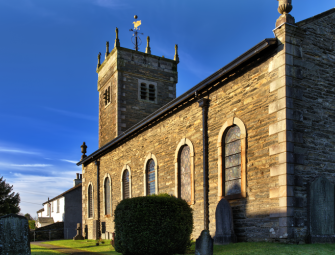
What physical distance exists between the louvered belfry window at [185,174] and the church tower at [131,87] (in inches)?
515

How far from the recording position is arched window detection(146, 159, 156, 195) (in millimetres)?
18500

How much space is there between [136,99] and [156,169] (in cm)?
1290

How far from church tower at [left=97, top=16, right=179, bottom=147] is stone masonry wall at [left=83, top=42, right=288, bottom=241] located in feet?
34.6

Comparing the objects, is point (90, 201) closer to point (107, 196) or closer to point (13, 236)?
point (107, 196)

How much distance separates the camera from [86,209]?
2898 centimetres

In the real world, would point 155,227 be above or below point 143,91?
below

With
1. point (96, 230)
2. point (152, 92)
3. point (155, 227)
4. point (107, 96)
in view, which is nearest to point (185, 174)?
point (155, 227)

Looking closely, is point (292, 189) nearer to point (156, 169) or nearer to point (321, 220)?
point (321, 220)

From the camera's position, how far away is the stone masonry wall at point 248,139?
35.8 feet

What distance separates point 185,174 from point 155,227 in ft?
15.3

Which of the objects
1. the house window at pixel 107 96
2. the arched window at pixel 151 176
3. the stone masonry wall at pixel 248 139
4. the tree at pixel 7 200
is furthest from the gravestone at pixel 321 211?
the tree at pixel 7 200

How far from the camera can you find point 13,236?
8.86 meters

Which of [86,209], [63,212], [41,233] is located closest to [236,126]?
[86,209]

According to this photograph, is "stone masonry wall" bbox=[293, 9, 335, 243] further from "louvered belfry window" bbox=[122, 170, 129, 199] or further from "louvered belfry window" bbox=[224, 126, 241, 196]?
"louvered belfry window" bbox=[122, 170, 129, 199]
